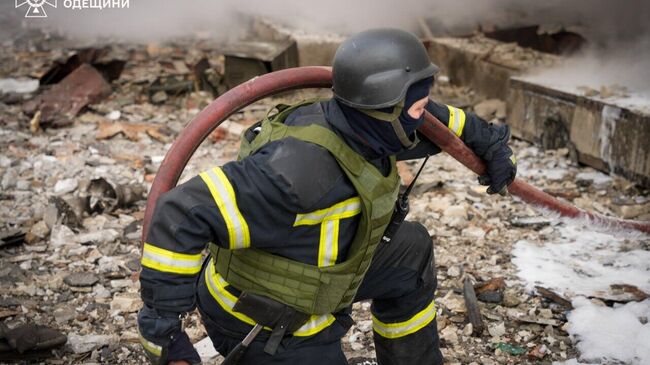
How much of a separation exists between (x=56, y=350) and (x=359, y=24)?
19.4 ft

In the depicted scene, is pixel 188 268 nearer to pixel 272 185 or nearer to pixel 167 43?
pixel 272 185

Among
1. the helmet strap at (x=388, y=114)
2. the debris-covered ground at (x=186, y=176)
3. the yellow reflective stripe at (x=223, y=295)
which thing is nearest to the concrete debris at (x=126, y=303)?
the debris-covered ground at (x=186, y=176)

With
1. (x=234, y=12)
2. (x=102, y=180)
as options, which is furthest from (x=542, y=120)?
(x=234, y=12)

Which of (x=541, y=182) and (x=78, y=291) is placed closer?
(x=78, y=291)

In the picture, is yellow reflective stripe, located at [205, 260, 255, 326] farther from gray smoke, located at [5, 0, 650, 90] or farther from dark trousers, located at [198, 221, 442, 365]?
gray smoke, located at [5, 0, 650, 90]

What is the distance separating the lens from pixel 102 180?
5.43 m

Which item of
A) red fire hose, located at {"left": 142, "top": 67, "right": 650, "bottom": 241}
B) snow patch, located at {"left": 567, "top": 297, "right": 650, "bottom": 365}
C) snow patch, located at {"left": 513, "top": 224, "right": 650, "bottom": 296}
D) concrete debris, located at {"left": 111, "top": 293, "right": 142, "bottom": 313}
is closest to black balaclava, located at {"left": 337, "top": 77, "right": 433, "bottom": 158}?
red fire hose, located at {"left": 142, "top": 67, "right": 650, "bottom": 241}

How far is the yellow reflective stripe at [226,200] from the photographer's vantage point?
2227 mm

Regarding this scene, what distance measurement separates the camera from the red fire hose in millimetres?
2629

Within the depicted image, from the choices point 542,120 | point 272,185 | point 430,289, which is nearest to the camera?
point 272,185

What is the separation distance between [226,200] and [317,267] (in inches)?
18.2

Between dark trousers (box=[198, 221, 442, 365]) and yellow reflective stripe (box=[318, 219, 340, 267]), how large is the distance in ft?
1.15

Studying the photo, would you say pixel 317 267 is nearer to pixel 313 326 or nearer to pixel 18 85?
pixel 313 326

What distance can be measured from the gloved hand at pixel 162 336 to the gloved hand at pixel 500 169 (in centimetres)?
156
